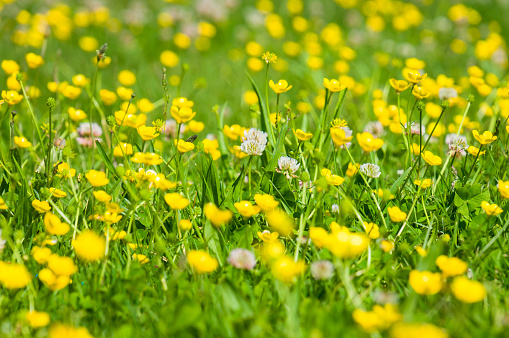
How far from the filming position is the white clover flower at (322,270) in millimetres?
1609

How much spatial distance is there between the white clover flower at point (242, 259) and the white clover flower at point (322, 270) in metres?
0.19

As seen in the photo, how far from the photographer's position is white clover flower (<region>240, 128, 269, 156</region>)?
2.10m

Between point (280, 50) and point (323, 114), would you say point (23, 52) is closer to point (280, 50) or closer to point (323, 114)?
point (280, 50)

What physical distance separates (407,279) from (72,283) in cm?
107

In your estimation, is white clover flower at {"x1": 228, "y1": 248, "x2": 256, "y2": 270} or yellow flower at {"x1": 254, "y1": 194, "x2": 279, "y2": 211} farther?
yellow flower at {"x1": 254, "y1": 194, "x2": 279, "y2": 211}

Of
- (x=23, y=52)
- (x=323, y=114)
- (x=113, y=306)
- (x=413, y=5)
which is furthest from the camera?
(x=413, y=5)

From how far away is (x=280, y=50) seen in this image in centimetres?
486

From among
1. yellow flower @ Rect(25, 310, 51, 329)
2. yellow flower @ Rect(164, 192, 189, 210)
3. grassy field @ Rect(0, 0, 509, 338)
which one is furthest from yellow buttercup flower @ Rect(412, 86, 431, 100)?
yellow flower @ Rect(25, 310, 51, 329)

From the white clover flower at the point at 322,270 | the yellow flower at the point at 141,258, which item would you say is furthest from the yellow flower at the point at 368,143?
the yellow flower at the point at 141,258

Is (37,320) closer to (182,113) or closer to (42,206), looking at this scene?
(42,206)

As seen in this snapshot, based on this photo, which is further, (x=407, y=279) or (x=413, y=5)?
(x=413, y=5)

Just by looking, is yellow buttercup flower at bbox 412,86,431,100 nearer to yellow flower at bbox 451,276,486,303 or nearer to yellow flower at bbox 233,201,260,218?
yellow flower at bbox 233,201,260,218

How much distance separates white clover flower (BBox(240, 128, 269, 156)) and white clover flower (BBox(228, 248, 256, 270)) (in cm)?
53

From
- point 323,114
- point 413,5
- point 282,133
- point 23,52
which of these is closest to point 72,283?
point 282,133
